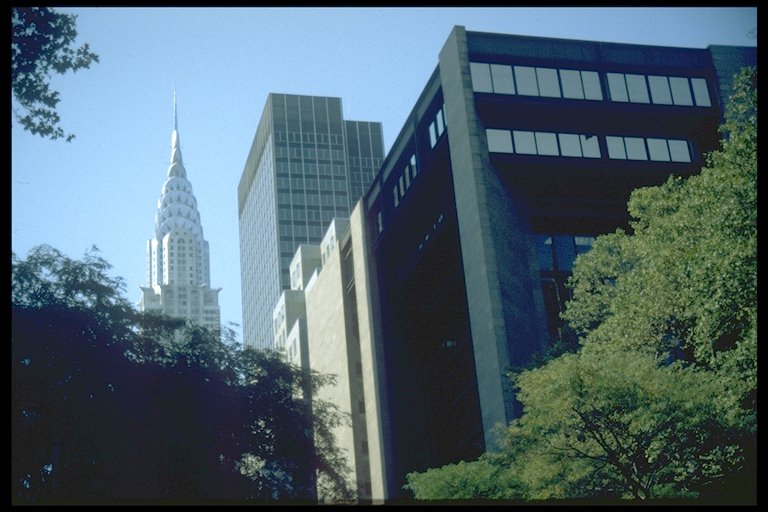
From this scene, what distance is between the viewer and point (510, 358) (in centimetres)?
4719

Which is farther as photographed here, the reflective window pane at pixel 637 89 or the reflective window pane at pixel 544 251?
the reflective window pane at pixel 544 251

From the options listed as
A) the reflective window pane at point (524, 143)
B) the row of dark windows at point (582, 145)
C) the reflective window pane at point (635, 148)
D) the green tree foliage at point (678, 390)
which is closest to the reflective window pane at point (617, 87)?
the row of dark windows at point (582, 145)

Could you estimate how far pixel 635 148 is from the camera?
57750mm

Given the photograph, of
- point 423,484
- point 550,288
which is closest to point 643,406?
point 423,484

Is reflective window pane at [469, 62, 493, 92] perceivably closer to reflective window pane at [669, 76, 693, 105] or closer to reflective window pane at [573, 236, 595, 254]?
reflective window pane at [573, 236, 595, 254]

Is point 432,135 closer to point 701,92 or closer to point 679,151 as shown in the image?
point 679,151

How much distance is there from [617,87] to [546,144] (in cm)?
654

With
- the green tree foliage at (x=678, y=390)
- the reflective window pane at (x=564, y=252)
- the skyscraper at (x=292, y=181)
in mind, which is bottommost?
the green tree foliage at (x=678, y=390)

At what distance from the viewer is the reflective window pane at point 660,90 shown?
190 ft

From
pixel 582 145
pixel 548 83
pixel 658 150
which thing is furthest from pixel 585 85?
pixel 658 150

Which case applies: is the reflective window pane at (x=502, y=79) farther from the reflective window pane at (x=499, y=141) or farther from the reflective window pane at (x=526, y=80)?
the reflective window pane at (x=499, y=141)

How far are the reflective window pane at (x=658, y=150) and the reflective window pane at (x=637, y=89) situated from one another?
285 centimetres

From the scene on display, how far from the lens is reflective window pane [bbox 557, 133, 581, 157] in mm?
56438

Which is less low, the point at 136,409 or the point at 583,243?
the point at 583,243
